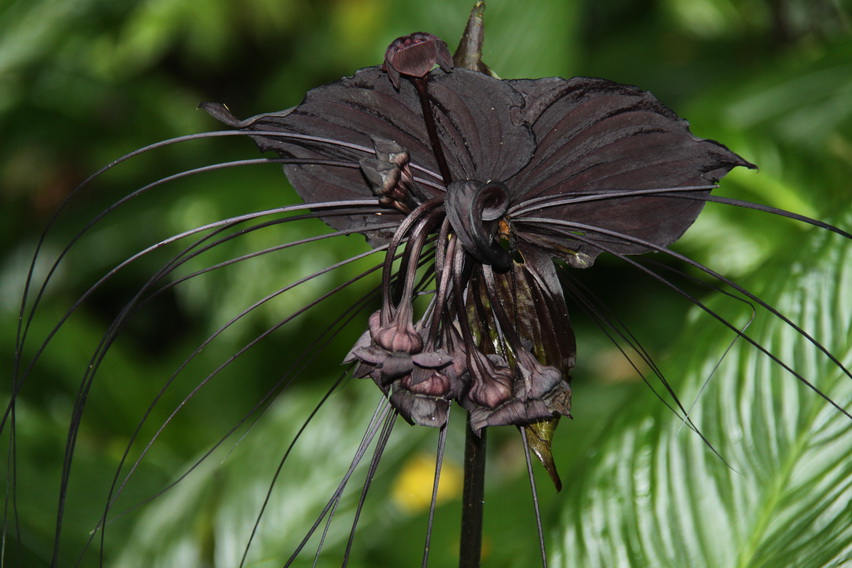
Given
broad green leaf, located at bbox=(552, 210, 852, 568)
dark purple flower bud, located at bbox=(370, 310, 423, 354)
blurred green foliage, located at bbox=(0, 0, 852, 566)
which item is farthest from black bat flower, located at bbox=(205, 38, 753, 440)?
broad green leaf, located at bbox=(552, 210, 852, 568)

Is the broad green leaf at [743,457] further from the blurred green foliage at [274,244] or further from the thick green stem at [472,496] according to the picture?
the thick green stem at [472,496]

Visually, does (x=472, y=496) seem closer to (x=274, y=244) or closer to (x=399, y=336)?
(x=399, y=336)

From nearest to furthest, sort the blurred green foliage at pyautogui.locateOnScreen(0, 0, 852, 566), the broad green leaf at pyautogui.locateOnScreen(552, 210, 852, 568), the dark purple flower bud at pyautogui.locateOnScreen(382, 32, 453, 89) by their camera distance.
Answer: the dark purple flower bud at pyautogui.locateOnScreen(382, 32, 453, 89), the broad green leaf at pyautogui.locateOnScreen(552, 210, 852, 568), the blurred green foliage at pyautogui.locateOnScreen(0, 0, 852, 566)

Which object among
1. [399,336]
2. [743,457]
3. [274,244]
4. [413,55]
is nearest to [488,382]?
[399,336]

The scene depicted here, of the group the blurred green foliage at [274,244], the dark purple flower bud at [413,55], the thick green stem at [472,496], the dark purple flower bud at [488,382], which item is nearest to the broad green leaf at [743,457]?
the blurred green foliage at [274,244]

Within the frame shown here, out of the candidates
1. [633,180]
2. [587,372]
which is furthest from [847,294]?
[587,372]

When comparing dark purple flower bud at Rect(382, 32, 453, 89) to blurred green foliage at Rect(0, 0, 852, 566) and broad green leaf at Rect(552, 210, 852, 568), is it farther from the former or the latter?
broad green leaf at Rect(552, 210, 852, 568)
